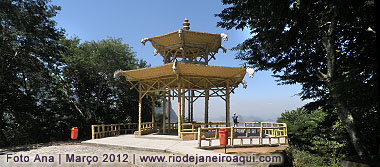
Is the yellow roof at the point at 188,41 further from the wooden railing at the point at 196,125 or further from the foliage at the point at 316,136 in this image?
the foliage at the point at 316,136

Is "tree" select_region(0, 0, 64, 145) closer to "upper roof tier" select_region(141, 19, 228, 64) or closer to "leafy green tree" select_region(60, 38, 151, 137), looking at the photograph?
"leafy green tree" select_region(60, 38, 151, 137)

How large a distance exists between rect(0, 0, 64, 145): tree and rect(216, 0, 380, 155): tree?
13.9 m

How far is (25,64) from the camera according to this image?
16.8 metres

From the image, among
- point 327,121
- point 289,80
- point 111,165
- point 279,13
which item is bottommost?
point 111,165

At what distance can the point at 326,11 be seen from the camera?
8375mm

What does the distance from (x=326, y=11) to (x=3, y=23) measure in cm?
1916

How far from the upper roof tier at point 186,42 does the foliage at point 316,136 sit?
787 cm

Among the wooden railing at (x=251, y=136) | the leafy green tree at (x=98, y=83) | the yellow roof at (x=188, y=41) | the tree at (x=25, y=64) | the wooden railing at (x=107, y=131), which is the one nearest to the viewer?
the wooden railing at (x=251, y=136)

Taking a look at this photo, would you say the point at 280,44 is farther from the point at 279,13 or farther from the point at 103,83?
the point at 103,83

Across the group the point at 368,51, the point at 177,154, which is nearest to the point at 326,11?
the point at 368,51

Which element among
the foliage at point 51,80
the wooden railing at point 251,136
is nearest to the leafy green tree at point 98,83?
the foliage at point 51,80

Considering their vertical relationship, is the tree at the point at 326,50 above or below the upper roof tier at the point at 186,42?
below

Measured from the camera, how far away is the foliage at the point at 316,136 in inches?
521

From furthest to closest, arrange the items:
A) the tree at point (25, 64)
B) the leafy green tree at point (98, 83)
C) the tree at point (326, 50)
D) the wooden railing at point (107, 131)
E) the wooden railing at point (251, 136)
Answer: the leafy green tree at point (98, 83) → the wooden railing at point (107, 131) → the tree at point (25, 64) → the wooden railing at point (251, 136) → the tree at point (326, 50)
